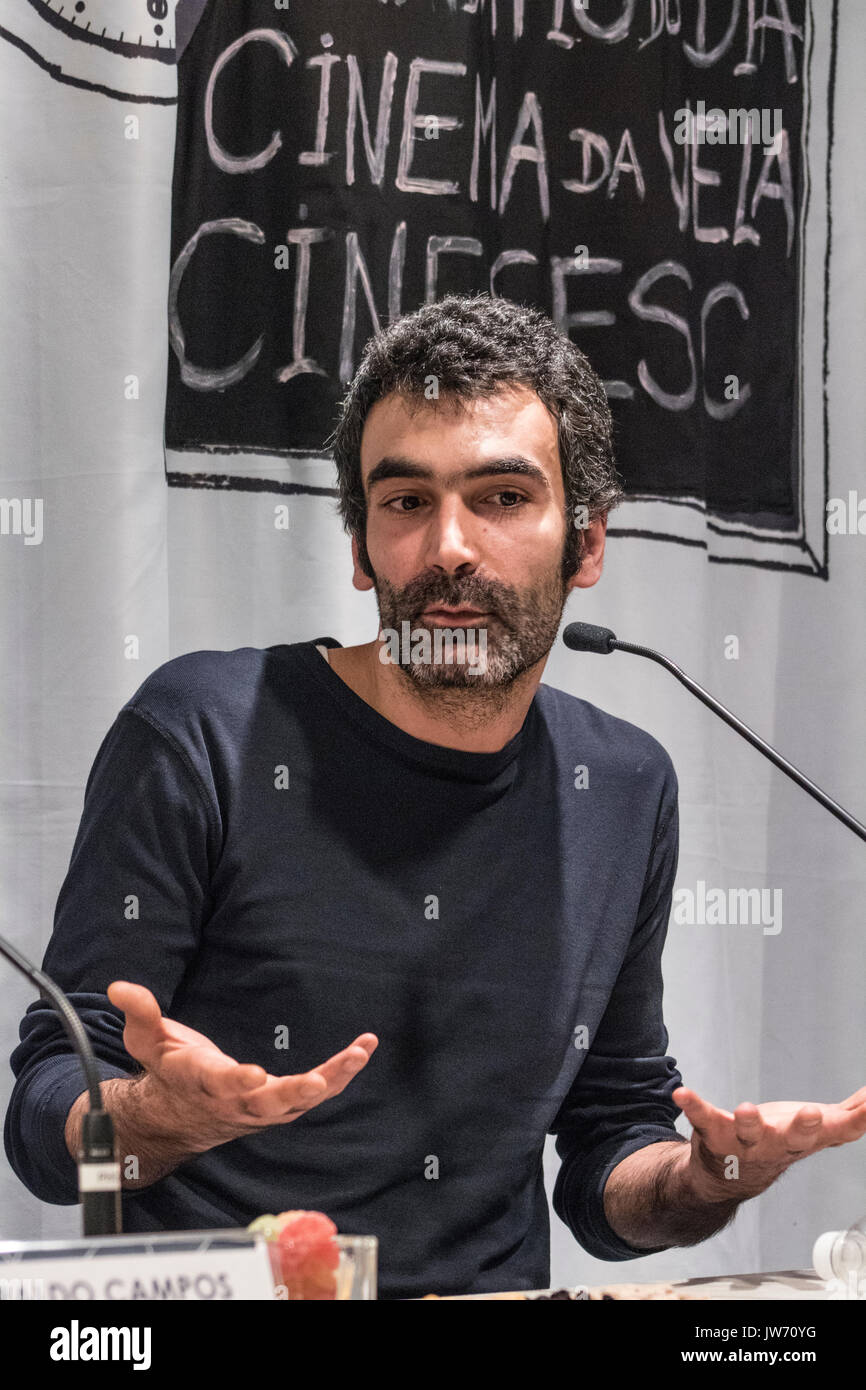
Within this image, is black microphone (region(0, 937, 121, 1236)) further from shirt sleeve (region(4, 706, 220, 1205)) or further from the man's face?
the man's face

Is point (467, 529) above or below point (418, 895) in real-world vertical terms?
above

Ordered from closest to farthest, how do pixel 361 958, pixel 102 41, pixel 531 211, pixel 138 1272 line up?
pixel 138 1272, pixel 361 958, pixel 102 41, pixel 531 211

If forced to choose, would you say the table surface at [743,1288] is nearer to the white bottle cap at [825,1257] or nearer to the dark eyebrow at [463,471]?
the white bottle cap at [825,1257]

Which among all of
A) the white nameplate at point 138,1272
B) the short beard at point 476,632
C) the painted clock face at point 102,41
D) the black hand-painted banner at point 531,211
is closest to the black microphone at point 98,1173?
the white nameplate at point 138,1272

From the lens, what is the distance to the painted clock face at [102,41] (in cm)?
162

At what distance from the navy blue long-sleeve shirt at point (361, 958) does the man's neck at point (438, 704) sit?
0.06 ft

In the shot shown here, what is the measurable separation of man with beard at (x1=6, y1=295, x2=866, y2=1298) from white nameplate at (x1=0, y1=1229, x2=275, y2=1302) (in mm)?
513

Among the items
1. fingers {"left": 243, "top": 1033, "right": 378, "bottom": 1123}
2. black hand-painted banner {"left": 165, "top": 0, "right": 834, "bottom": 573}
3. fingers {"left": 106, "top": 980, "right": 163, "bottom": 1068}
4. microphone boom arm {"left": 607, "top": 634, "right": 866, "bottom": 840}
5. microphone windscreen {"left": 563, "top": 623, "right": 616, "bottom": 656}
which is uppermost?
black hand-painted banner {"left": 165, "top": 0, "right": 834, "bottom": 573}

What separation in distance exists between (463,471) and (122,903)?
1.65 ft

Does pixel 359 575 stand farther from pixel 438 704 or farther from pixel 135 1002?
pixel 135 1002

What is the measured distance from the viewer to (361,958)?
124 cm

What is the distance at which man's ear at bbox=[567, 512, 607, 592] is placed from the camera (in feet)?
4.68

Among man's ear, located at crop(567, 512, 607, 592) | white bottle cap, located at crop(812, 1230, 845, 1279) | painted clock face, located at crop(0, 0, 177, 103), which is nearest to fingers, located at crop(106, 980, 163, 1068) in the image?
white bottle cap, located at crop(812, 1230, 845, 1279)

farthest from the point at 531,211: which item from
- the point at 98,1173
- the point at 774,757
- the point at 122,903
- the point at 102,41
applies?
the point at 98,1173
